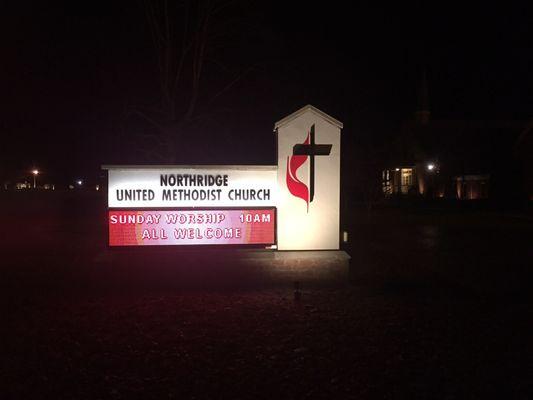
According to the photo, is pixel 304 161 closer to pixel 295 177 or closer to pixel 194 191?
pixel 295 177

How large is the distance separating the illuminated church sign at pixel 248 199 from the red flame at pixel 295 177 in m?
0.02

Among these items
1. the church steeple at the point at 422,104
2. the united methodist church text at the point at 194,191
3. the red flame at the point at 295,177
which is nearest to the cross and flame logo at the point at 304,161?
the red flame at the point at 295,177

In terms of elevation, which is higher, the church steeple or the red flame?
the church steeple

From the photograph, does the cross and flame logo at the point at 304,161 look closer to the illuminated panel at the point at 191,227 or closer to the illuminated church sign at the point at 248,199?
the illuminated church sign at the point at 248,199

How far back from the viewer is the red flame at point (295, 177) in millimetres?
8719

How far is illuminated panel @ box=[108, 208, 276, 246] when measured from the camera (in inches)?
340

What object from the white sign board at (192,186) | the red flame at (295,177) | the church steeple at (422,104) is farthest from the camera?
the church steeple at (422,104)

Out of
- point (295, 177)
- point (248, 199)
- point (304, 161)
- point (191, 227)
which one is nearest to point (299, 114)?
point (304, 161)

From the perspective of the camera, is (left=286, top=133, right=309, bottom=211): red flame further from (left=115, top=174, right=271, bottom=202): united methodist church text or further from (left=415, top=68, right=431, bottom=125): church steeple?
(left=415, top=68, right=431, bottom=125): church steeple

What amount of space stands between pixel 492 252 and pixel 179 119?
1102cm

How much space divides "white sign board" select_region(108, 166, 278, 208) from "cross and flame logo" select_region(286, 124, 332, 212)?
32 cm

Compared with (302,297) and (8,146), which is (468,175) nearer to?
(302,297)

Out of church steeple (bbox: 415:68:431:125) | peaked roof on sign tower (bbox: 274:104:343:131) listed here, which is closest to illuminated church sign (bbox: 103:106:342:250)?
peaked roof on sign tower (bbox: 274:104:343:131)

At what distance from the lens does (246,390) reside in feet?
14.0
